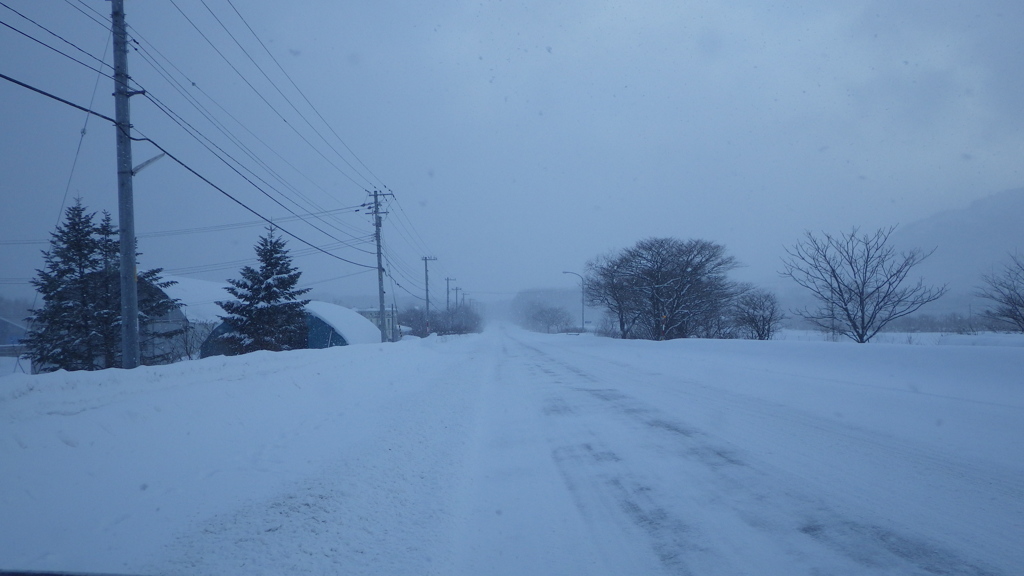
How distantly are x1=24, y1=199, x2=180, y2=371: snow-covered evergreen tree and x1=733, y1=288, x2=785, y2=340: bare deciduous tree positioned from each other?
3602cm

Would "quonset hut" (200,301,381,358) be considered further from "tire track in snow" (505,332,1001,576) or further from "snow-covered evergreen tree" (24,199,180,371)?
"tire track in snow" (505,332,1001,576)

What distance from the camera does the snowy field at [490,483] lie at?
155 inches

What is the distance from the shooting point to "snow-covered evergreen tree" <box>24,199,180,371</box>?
2217 cm

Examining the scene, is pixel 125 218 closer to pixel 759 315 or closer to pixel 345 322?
pixel 345 322

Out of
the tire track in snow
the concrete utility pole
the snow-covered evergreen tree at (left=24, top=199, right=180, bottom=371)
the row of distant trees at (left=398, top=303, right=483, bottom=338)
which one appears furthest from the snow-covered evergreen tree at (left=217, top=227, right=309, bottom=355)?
the row of distant trees at (left=398, top=303, right=483, bottom=338)

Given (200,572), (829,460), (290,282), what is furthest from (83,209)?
(829,460)

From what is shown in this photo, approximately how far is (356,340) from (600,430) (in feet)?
128

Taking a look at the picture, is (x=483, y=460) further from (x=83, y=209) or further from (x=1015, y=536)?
(x=83, y=209)

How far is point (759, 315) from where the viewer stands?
124ft

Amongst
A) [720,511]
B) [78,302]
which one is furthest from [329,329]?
[720,511]

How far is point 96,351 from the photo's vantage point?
2303 cm

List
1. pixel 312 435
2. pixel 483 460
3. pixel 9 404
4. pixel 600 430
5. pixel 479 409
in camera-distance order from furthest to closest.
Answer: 1. pixel 479 409
2. pixel 600 430
3. pixel 312 435
4. pixel 483 460
5. pixel 9 404

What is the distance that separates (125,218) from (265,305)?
21.4 meters

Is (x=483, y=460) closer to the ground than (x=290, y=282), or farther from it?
closer to the ground
